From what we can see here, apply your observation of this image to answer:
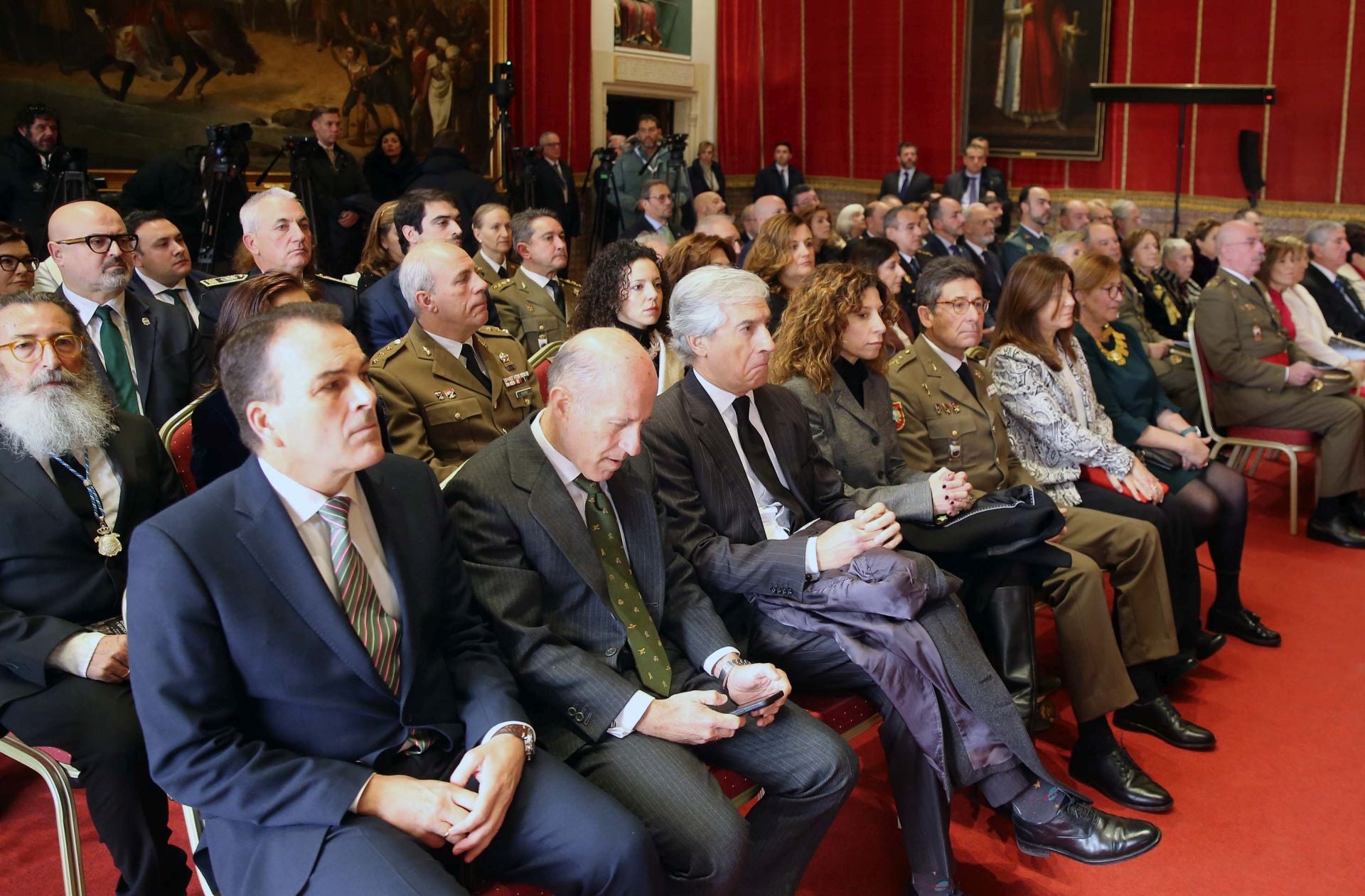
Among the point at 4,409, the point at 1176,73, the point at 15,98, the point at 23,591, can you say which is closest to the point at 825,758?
the point at 23,591

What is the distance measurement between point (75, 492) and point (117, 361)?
4.02 feet

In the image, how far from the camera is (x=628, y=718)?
7.07 feet

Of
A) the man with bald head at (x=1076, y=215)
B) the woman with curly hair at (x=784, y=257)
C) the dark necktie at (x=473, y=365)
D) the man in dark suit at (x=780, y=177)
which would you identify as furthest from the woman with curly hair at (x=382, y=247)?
the man in dark suit at (x=780, y=177)

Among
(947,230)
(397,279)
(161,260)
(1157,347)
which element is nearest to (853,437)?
(397,279)

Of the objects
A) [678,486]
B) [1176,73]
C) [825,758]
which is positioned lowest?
[825,758]

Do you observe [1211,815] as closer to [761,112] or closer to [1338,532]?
[1338,532]

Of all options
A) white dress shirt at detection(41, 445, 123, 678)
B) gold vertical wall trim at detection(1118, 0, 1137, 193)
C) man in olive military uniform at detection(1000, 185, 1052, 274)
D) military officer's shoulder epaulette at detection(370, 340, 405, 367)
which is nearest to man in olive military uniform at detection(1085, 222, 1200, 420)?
man in olive military uniform at detection(1000, 185, 1052, 274)

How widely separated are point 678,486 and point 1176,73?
10657 millimetres

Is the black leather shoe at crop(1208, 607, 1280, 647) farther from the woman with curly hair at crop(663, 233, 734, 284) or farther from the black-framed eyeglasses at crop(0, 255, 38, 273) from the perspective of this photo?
the black-framed eyeglasses at crop(0, 255, 38, 273)

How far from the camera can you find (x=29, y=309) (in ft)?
8.05

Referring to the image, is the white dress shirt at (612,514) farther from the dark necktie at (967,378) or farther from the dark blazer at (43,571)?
the dark necktie at (967,378)

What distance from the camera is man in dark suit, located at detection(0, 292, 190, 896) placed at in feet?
7.31

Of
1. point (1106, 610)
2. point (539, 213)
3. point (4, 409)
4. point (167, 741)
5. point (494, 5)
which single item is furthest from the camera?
point (494, 5)

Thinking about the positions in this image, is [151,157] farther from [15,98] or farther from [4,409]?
[4,409]
